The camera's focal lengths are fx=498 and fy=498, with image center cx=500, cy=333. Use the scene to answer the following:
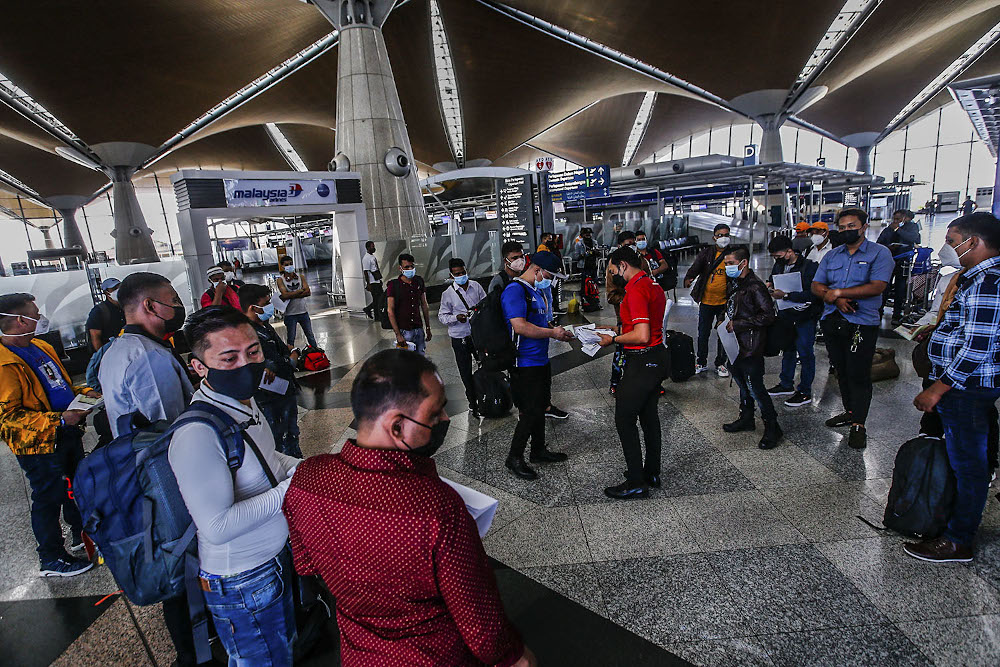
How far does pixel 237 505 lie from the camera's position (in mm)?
1515

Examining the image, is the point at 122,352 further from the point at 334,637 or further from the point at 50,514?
the point at 50,514

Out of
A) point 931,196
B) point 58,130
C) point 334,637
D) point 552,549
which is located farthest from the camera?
point 931,196

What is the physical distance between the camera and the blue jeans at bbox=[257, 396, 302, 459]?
3947mm

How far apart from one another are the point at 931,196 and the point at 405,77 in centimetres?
4356

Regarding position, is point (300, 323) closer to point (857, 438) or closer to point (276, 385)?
point (276, 385)

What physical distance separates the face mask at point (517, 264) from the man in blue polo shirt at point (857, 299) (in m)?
2.62

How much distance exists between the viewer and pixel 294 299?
26.1ft

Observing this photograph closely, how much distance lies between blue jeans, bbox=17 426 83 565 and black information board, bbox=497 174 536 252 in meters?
11.0

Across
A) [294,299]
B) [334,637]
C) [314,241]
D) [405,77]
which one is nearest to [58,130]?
[314,241]

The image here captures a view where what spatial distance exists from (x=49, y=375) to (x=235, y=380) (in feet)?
7.90

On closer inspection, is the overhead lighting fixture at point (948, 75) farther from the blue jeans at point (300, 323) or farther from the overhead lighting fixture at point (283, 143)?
the overhead lighting fixture at point (283, 143)

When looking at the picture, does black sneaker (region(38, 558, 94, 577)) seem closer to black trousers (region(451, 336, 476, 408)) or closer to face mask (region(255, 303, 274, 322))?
face mask (region(255, 303, 274, 322))

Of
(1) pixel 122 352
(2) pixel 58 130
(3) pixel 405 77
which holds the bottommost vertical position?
(1) pixel 122 352

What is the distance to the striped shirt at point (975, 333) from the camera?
2.45 metres
